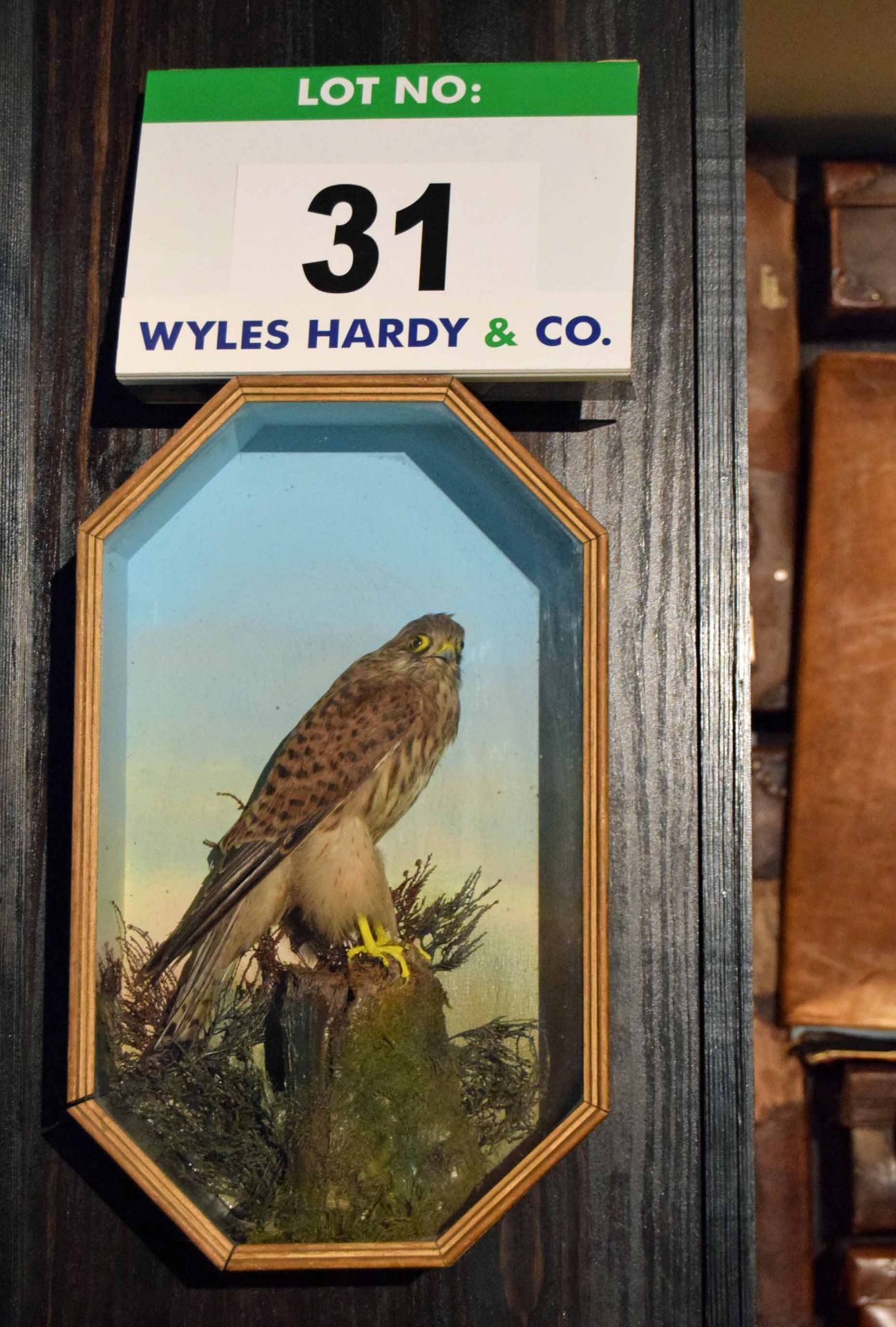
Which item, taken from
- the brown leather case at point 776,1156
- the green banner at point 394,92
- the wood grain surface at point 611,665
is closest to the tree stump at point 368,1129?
the wood grain surface at point 611,665

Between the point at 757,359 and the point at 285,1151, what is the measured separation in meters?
0.71

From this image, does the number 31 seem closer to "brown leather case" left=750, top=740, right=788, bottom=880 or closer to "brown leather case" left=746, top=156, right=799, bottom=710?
"brown leather case" left=746, top=156, right=799, bottom=710

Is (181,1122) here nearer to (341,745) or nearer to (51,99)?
(341,745)

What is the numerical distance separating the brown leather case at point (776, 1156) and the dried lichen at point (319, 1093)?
0.34 metres

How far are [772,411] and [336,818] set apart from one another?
53 centimetres

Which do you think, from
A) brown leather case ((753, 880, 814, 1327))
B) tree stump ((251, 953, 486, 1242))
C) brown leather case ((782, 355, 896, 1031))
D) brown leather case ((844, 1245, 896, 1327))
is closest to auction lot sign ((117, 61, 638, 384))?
brown leather case ((782, 355, 896, 1031))

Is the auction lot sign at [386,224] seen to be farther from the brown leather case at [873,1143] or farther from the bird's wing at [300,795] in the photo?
the brown leather case at [873,1143]

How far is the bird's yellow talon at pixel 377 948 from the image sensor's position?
67 cm

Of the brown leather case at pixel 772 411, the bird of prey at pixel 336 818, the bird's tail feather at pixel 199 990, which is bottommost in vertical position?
the bird's tail feather at pixel 199 990

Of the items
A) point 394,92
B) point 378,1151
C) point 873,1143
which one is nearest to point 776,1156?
point 873,1143

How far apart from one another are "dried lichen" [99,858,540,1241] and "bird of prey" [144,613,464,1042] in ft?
0.06

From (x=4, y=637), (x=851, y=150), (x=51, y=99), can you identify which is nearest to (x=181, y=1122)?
(x=4, y=637)

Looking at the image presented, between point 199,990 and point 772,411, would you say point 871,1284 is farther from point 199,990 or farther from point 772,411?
point 772,411

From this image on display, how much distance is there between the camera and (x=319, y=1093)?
25.2 inches
